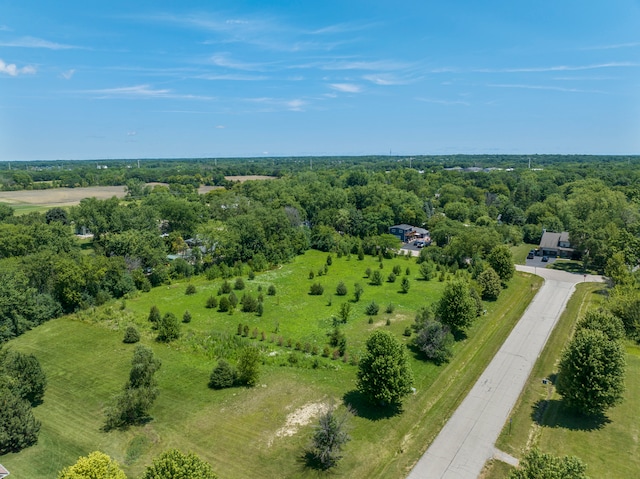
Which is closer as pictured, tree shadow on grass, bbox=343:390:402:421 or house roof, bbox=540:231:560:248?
tree shadow on grass, bbox=343:390:402:421

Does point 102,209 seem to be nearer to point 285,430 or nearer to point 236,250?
point 236,250

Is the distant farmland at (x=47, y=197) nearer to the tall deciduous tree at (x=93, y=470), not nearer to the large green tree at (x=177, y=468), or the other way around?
the tall deciduous tree at (x=93, y=470)

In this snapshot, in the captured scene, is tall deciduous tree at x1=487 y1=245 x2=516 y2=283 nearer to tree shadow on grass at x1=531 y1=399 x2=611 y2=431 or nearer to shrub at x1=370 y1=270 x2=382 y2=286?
shrub at x1=370 y1=270 x2=382 y2=286

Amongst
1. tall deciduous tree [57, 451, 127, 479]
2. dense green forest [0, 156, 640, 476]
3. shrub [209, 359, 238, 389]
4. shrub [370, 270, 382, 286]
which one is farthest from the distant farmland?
tall deciduous tree [57, 451, 127, 479]

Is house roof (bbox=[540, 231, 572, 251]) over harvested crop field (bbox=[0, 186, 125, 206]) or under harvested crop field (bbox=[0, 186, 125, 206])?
under

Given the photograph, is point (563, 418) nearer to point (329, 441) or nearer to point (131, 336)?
point (329, 441)

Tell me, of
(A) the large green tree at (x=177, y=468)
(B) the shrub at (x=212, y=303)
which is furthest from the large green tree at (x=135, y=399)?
(B) the shrub at (x=212, y=303)

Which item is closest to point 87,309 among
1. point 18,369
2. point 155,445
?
point 18,369

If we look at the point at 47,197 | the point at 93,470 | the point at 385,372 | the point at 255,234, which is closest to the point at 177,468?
the point at 93,470
